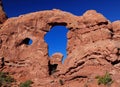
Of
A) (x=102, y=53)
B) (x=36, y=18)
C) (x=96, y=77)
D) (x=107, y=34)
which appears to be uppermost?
(x=36, y=18)

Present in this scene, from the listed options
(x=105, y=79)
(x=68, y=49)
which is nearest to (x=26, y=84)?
(x=68, y=49)

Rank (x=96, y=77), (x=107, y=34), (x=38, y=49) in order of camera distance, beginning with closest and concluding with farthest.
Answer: (x=96, y=77), (x=107, y=34), (x=38, y=49)

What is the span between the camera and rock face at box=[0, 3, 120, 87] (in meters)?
49.3

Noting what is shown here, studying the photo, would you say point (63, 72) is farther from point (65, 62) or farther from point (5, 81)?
point (5, 81)

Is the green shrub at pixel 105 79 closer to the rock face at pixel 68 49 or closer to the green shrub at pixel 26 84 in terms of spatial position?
the rock face at pixel 68 49

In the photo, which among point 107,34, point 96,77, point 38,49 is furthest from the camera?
point 38,49

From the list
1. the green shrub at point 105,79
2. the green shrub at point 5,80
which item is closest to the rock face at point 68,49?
the green shrub at point 105,79

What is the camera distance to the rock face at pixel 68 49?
49.3 m

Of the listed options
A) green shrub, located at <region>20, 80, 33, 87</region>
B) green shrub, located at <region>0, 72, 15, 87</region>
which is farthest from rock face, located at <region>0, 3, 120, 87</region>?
green shrub, located at <region>0, 72, 15, 87</region>

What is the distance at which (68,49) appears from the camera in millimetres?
55219

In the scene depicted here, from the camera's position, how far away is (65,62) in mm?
53094

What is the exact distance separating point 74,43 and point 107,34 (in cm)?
600

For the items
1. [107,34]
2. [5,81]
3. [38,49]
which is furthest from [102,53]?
[5,81]

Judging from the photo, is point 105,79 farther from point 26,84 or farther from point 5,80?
point 5,80
